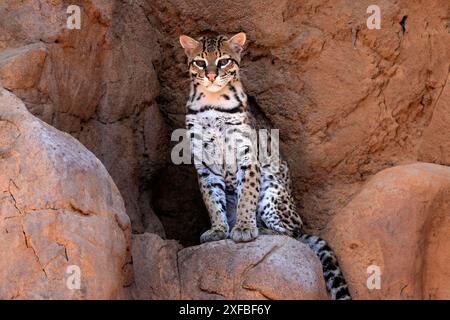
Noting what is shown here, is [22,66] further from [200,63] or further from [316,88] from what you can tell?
[316,88]

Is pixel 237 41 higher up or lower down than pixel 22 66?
higher up

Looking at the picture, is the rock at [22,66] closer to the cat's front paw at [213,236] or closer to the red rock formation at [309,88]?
the red rock formation at [309,88]

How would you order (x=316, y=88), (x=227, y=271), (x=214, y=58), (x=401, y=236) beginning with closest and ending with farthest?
(x=227, y=271) < (x=401, y=236) < (x=214, y=58) < (x=316, y=88)

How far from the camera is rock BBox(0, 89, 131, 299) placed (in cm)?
562

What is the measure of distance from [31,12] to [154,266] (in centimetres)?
232

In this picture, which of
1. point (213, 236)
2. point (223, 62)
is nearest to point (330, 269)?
point (213, 236)

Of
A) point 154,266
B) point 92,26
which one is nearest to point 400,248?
point 154,266

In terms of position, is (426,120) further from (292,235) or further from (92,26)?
(92,26)

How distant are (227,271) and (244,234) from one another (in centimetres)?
45

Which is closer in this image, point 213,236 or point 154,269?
point 154,269

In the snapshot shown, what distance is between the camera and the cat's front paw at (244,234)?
6852 millimetres

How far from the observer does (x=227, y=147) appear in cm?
770

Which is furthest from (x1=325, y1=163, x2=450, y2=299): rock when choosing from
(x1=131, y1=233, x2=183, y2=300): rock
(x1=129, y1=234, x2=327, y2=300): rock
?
(x1=131, y1=233, x2=183, y2=300): rock

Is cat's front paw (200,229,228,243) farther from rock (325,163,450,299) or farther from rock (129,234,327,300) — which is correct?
rock (325,163,450,299)
